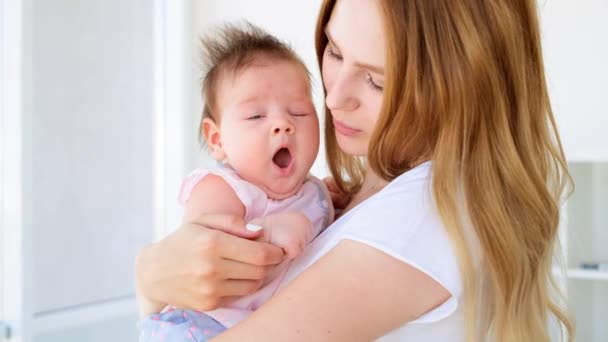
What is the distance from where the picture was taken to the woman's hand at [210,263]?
96cm

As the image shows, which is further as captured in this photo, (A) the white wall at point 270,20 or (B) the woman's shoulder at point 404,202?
(A) the white wall at point 270,20

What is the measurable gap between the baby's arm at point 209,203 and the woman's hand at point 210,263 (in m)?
0.11

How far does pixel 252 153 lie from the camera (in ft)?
4.03

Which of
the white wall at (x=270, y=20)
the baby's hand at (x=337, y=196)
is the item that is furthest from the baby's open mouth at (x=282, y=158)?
the white wall at (x=270, y=20)

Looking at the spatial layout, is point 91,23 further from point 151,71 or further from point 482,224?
point 482,224

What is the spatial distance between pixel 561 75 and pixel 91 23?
2.20m

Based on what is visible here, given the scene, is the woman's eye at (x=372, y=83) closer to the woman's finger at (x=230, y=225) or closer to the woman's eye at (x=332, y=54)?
the woman's eye at (x=332, y=54)

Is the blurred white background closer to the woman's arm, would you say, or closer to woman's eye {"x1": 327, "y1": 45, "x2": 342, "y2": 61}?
woman's eye {"x1": 327, "y1": 45, "x2": 342, "y2": 61}

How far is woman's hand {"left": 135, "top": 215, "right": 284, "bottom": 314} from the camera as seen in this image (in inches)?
37.7

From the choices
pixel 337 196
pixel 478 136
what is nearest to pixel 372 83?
pixel 478 136

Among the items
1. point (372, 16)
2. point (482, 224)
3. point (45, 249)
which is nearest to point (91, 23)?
point (45, 249)

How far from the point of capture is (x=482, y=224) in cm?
95

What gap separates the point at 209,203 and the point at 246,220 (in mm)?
74

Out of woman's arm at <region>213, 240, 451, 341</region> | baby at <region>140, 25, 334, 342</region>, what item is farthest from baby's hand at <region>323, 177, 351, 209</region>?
woman's arm at <region>213, 240, 451, 341</region>
